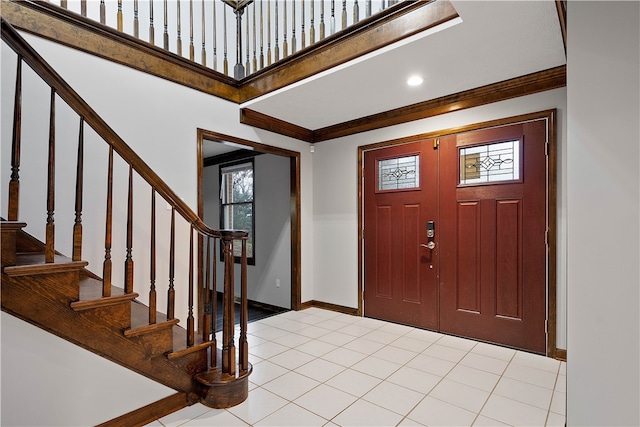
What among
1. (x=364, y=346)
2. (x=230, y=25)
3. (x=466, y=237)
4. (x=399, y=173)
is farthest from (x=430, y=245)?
(x=230, y=25)

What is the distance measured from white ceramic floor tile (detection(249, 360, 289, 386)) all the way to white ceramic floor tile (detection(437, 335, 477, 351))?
5.20 ft

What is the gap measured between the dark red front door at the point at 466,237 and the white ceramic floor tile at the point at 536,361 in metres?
0.09

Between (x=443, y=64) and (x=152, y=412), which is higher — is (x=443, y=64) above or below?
above

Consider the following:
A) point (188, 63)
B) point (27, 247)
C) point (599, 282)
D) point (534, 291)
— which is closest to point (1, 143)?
point (27, 247)

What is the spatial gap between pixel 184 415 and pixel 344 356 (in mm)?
1377

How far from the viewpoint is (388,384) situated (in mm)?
2455

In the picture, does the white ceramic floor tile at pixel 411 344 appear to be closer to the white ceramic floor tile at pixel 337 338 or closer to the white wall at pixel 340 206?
the white ceramic floor tile at pixel 337 338

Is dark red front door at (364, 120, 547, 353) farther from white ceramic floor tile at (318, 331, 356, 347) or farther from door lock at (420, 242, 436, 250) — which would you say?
white ceramic floor tile at (318, 331, 356, 347)

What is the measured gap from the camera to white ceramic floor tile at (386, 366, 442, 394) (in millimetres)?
2410

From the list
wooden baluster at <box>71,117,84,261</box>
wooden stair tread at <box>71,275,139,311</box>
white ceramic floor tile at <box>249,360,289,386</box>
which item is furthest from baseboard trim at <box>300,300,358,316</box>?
wooden baluster at <box>71,117,84,261</box>

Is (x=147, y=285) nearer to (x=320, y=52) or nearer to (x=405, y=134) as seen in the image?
(x=320, y=52)

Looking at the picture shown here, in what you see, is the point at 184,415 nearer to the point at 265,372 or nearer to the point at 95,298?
the point at 265,372

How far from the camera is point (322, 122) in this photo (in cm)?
413

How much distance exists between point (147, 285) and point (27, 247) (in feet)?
2.96
